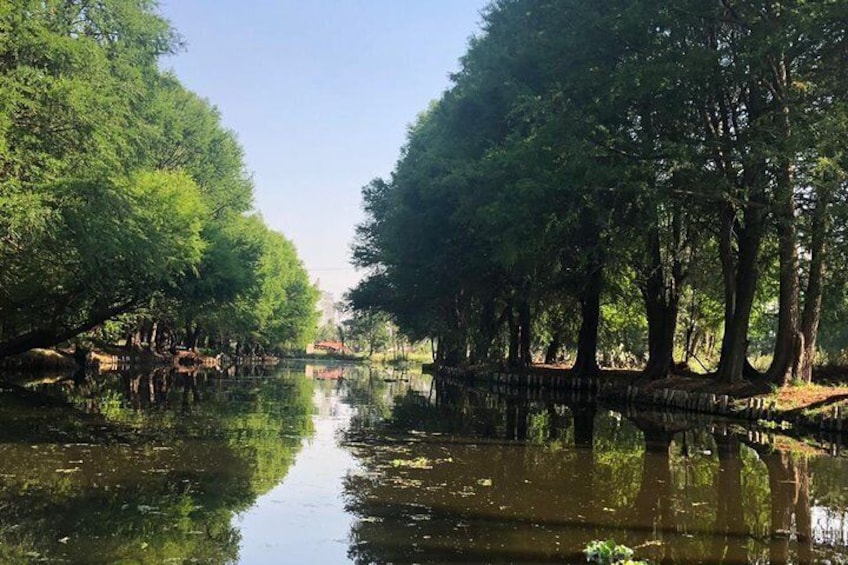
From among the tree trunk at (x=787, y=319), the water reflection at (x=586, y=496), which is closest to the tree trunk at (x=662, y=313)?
the tree trunk at (x=787, y=319)

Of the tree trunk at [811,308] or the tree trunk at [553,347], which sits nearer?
the tree trunk at [811,308]

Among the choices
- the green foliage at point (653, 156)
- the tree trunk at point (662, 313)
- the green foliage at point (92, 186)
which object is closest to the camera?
the green foliage at point (653, 156)

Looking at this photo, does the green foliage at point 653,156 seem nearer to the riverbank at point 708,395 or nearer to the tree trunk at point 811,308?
the tree trunk at point 811,308

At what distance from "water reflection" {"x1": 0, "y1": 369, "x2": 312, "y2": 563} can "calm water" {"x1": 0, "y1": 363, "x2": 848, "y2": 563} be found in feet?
0.11

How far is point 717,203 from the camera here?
2091 centimetres

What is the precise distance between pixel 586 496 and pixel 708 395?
44.6 feet

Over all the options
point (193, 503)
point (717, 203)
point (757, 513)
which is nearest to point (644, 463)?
point (757, 513)

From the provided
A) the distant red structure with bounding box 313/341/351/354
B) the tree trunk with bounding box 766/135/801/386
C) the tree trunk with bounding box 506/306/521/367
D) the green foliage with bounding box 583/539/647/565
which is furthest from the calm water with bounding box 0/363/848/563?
the distant red structure with bounding box 313/341/351/354

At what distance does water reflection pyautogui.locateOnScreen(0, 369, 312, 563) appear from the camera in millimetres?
6125

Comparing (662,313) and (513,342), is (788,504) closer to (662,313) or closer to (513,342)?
(662,313)

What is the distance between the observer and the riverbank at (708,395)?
16484 mm

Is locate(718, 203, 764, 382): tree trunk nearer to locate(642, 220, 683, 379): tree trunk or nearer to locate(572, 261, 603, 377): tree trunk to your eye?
locate(642, 220, 683, 379): tree trunk

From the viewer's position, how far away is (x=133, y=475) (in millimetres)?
8961

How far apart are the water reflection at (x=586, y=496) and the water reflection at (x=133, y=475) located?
1.38 m
